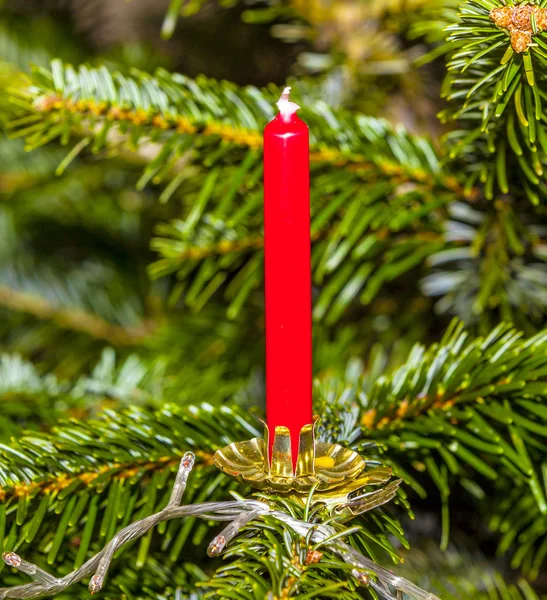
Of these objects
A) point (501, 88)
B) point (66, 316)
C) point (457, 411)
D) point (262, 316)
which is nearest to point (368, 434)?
point (457, 411)

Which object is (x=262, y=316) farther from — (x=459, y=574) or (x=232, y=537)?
(x=232, y=537)

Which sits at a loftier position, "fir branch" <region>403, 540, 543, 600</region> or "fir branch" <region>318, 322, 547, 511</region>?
"fir branch" <region>318, 322, 547, 511</region>

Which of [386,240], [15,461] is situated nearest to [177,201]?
[386,240]

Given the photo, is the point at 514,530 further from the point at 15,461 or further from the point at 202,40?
the point at 202,40

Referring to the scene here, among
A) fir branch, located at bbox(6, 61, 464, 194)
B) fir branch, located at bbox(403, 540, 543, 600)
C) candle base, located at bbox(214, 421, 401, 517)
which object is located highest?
fir branch, located at bbox(6, 61, 464, 194)

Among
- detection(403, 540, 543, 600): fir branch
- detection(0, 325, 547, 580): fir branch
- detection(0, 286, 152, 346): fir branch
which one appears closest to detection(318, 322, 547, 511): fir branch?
detection(0, 325, 547, 580): fir branch

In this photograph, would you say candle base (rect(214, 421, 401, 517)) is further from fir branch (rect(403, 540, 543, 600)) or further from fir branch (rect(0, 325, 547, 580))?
fir branch (rect(403, 540, 543, 600))

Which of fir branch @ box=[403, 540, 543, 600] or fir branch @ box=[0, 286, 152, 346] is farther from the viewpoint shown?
fir branch @ box=[0, 286, 152, 346]

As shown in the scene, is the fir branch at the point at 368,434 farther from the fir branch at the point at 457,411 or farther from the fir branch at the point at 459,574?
the fir branch at the point at 459,574
